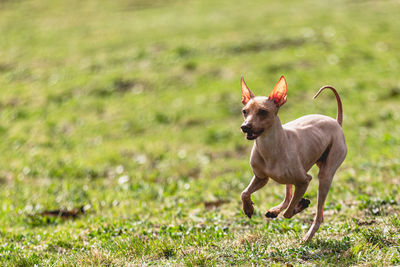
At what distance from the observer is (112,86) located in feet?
63.5

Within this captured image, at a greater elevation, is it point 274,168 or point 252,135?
point 252,135

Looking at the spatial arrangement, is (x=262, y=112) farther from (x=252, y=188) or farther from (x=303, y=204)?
(x=303, y=204)

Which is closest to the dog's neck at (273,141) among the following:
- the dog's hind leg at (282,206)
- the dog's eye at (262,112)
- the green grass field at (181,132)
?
the dog's eye at (262,112)

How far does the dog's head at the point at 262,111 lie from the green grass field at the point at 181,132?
64.8 inches

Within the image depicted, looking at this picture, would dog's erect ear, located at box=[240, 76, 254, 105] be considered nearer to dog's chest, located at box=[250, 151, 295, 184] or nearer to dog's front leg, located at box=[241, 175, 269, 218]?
dog's chest, located at box=[250, 151, 295, 184]

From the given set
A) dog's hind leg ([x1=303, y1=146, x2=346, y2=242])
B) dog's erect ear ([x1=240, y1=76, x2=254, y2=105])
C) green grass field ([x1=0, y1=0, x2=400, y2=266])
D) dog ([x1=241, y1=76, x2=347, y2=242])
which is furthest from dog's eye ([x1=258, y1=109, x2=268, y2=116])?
green grass field ([x1=0, y1=0, x2=400, y2=266])

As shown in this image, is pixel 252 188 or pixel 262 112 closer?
pixel 262 112

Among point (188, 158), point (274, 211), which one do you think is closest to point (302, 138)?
point (274, 211)

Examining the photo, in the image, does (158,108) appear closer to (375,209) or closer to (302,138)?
(375,209)

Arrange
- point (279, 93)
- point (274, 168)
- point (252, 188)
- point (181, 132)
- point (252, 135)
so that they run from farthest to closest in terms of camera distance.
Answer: point (181, 132) → point (252, 188) → point (274, 168) → point (279, 93) → point (252, 135)

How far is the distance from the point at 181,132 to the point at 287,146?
984 cm

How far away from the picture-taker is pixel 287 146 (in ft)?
17.8

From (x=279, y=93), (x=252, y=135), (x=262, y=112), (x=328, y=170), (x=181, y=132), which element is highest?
(x=279, y=93)

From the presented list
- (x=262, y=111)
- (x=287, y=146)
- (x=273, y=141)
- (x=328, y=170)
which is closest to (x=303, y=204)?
(x=328, y=170)
